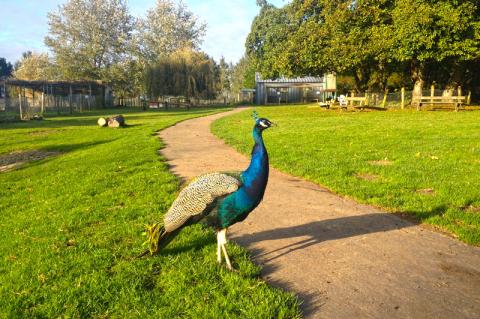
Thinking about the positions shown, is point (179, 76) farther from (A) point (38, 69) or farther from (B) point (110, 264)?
(B) point (110, 264)

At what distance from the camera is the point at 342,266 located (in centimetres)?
491

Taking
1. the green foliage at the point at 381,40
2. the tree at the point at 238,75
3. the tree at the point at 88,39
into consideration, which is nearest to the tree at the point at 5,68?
the tree at the point at 238,75

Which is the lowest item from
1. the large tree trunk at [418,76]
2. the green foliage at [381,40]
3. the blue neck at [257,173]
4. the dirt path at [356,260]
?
the dirt path at [356,260]

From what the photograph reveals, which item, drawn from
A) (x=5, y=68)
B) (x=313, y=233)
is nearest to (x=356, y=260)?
(x=313, y=233)

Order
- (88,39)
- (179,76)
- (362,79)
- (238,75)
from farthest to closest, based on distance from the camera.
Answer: (238,75) < (88,39) < (179,76) < (362,79)

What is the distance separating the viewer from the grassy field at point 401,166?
7.01m

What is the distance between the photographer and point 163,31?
75500mm

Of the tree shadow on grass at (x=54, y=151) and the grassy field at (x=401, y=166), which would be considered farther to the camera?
the tree shadow on grass at (x=54, y=151)

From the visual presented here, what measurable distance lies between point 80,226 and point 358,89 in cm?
3714

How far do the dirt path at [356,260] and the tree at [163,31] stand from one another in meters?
71.0

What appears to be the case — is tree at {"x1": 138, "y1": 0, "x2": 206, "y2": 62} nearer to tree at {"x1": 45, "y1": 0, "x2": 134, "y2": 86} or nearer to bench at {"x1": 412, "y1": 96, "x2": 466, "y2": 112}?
tree at {"x1": 45, "y1": 0, "x2": 134, "y2": 86}

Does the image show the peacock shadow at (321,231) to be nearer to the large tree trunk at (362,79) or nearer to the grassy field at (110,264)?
the grassy field at (110,264)

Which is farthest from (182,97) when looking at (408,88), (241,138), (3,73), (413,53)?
(3,73)

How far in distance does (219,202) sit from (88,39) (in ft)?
227
